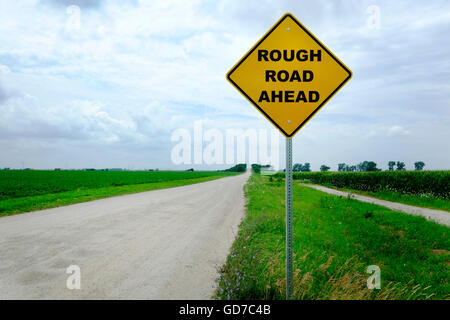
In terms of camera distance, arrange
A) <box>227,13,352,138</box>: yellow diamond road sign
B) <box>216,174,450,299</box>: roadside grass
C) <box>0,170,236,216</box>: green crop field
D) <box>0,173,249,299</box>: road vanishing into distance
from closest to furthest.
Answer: <box>227,13,352,138</box>: yellow diamond road sign < <box>216,174,450,299</box>: roadside grass < <box>0,173,249,299</box>: road vanishing into distance < <box>0,170,236,216</box>: green crop field

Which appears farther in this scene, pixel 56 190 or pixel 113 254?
pixel 56 190

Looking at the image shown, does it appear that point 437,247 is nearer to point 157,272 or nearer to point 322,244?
point 322,244

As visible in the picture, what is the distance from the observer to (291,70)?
11.2ft

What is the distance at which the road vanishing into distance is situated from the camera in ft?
13.9

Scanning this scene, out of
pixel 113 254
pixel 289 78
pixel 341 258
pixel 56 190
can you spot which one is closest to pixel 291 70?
pixel 289 78

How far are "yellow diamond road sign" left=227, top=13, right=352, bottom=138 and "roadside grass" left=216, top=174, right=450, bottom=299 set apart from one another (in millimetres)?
2226

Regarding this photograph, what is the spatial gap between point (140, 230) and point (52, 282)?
3759mm

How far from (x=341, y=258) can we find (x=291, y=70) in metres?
4.56

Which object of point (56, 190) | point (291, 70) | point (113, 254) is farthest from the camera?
point (56, 190)

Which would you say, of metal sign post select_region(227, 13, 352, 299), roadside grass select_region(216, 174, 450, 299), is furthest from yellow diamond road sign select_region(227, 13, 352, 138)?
roadside grass select_region(216, 174, 450, 299)

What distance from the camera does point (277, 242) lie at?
6.55m

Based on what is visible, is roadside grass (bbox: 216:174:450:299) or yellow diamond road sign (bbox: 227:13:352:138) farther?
roadside grass (bbox: 216:174:450:299)

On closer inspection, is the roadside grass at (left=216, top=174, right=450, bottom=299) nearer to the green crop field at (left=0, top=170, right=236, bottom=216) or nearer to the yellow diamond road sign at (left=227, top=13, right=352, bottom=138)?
the yellow diamond road sign at (left=227, top=13, right=352, bottom=138)

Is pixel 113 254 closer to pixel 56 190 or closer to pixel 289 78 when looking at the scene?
pixel 289 78
